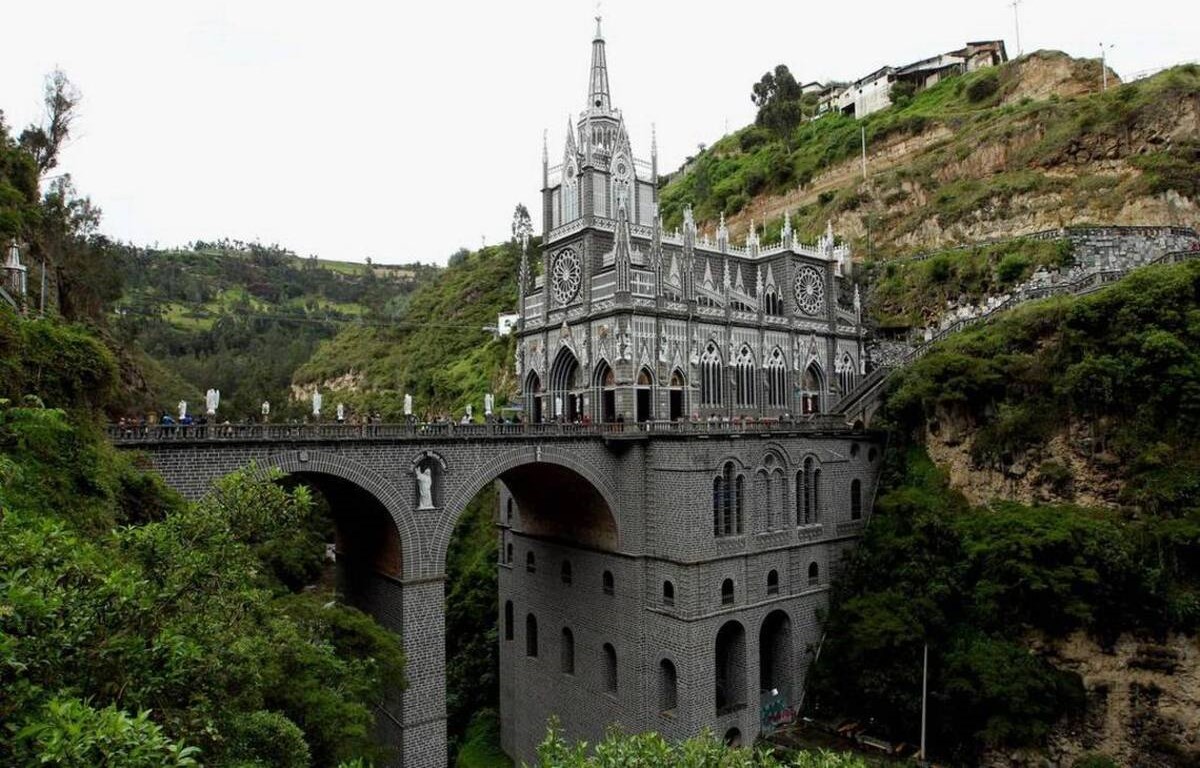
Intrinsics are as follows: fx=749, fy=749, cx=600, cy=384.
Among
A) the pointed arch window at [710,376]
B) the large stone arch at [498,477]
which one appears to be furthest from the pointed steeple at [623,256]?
the large stone arch at [498,477]

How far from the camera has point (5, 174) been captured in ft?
84.5

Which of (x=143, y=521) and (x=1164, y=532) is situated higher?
(x=143, y=521)

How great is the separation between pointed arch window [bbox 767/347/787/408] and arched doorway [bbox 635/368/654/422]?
7.72m

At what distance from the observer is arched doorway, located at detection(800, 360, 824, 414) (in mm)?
41469

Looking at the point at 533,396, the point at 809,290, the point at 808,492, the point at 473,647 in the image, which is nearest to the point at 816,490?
the point at 808,492

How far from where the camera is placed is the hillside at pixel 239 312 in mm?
77312

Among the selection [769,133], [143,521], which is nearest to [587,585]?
[143,521]

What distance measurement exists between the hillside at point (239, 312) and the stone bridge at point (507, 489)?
33.6m

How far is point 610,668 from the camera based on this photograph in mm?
31891

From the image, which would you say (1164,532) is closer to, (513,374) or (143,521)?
(143,521)

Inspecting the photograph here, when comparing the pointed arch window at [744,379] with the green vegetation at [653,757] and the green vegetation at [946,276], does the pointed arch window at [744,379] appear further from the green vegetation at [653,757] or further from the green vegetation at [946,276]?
the green vegetation at [653,757]

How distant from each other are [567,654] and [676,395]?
42.8 feet

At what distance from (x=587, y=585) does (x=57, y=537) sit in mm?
25983

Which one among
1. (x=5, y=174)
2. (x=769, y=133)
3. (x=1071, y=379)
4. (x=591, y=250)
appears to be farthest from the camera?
(x=769, y=133)
